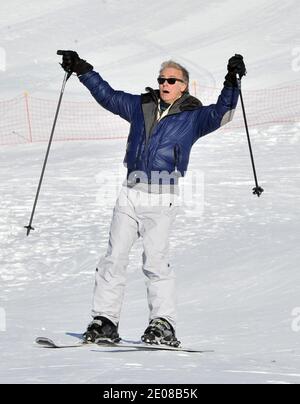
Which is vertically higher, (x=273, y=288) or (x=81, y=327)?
(x=273, y=288)

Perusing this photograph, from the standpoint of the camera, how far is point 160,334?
6625 millimetres

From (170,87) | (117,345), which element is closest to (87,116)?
(170,87)

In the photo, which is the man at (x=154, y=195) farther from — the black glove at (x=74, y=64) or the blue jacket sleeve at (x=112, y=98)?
the black glove at (x=74, y=64)

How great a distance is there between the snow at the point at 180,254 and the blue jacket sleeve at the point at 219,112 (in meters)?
1.31

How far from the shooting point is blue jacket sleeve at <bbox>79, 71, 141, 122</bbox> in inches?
271

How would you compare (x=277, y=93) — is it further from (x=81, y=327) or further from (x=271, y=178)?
(x=81, y=327)

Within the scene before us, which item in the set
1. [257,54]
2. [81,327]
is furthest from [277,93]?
[81,327]

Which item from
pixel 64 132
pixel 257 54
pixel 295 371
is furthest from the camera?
pixel 257 54

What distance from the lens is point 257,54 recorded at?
23109 mm

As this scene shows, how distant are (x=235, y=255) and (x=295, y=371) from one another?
4488mm

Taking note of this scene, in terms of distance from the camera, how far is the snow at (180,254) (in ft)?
19.5

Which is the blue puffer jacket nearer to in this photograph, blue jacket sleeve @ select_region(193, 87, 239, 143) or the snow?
blue jacket sleeve @ select_region(193, 87, 239, 143)

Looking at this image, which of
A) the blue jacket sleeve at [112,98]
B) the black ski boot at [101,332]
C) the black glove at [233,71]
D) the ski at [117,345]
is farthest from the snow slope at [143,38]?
the ski at [117,345]

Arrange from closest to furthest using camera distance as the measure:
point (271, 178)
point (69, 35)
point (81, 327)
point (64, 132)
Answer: point (81, 327) < point (271, 178) < point (64, 132) < point (69, 35)
